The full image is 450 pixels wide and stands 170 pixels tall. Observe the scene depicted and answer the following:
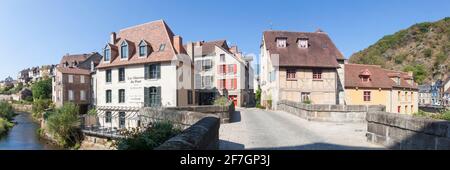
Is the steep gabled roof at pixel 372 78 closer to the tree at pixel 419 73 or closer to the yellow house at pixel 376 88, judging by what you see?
the yellow house at pixel 376 88

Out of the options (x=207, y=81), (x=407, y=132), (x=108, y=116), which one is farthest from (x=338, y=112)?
(x=207, y=81)

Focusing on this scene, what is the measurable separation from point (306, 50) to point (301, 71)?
2538 mm

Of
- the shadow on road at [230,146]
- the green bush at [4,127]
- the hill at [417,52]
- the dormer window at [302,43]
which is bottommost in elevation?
the green bush at [4,127]

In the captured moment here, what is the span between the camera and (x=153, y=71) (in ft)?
83.8

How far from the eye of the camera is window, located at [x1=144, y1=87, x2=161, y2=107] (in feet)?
83.0

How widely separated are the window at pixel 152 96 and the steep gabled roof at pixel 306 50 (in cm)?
1106

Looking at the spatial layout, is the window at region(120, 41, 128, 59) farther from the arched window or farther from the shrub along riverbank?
the shrub along riverbank

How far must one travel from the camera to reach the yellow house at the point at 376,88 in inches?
1155

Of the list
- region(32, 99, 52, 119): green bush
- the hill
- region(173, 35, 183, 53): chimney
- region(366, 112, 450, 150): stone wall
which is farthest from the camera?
the hill

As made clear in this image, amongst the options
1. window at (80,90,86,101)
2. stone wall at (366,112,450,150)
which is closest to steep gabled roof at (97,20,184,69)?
stone wall at (366,112,450,150)

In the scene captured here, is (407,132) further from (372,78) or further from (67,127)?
(372,78)

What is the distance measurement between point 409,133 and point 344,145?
5.79 ft

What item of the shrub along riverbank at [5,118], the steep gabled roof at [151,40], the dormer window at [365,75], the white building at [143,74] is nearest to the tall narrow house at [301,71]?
the dormer window at [365,75]
